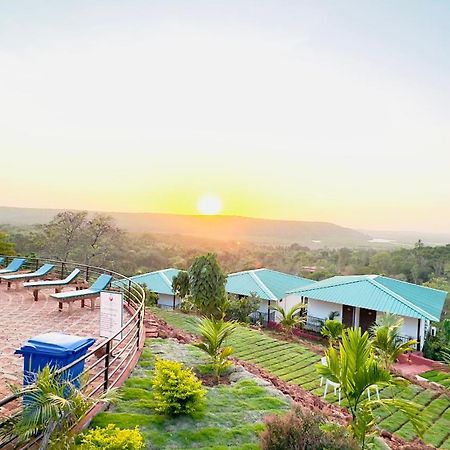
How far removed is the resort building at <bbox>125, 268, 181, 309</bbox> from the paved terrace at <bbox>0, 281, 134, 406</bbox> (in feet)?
59.7

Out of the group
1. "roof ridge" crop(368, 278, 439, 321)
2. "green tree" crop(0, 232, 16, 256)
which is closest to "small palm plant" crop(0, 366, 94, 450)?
"roof ridge" crop(368, 278, 439, 321)

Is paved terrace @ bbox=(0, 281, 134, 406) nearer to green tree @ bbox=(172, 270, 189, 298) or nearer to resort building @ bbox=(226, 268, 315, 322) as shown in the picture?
green tree @ bbox=(172, 270, 189, 298)

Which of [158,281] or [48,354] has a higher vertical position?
[48,354]

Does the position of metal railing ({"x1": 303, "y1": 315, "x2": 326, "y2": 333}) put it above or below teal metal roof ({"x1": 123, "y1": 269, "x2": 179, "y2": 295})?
below

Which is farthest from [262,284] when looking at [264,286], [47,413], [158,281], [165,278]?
[47,413]

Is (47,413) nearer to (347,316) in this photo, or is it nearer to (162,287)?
(347,316)

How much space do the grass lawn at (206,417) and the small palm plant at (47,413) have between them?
1.25 metres

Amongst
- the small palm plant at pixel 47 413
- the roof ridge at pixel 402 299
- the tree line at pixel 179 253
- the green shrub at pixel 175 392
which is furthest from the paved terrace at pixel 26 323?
the roof ridge at pixel 402 299

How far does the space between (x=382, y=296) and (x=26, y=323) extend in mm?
17990

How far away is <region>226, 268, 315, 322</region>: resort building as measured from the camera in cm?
2591

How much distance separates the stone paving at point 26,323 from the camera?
256 inches

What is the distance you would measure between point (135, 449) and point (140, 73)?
15157mm

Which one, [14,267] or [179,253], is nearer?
[14,267]

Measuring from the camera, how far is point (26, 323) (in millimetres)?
9250
